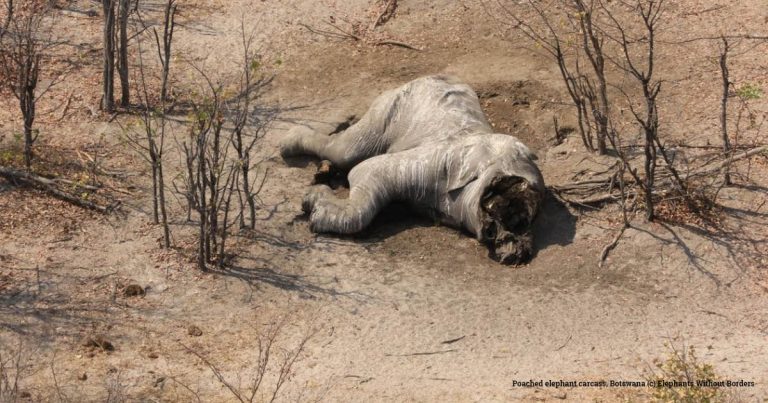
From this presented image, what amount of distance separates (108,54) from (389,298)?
5.82 metres

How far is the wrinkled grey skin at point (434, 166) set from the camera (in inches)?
460

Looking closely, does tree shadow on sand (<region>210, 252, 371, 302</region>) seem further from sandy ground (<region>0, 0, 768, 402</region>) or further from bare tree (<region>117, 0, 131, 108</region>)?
bare tree (<region>117, 0, 131, 108</region>)

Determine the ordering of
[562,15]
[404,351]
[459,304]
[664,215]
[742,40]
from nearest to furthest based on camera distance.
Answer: [404,351] → [459,304] → [664,215] → [742,40] → [562,15]

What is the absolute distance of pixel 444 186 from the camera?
12367 mm

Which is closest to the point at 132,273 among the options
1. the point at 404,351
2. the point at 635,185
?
the point at 404,351

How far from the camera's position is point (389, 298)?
1096 centimetres

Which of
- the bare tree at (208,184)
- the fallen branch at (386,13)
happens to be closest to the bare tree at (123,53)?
the bare tree at (208,184)

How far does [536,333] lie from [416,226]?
2572 mm

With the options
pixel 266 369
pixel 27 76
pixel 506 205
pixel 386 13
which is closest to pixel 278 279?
pixel 266 369

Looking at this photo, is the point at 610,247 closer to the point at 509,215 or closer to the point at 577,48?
the point at 509,215

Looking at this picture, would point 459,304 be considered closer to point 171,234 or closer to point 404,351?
point 404,351

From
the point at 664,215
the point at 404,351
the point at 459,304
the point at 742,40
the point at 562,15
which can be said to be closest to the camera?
the point at 404,351

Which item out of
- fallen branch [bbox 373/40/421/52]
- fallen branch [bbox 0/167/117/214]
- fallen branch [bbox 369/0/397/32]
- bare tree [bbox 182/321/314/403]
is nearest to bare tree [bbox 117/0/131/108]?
fallen branch [bbox 0/167/117/214]

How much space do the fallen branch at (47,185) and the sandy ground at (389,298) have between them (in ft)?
0.43
